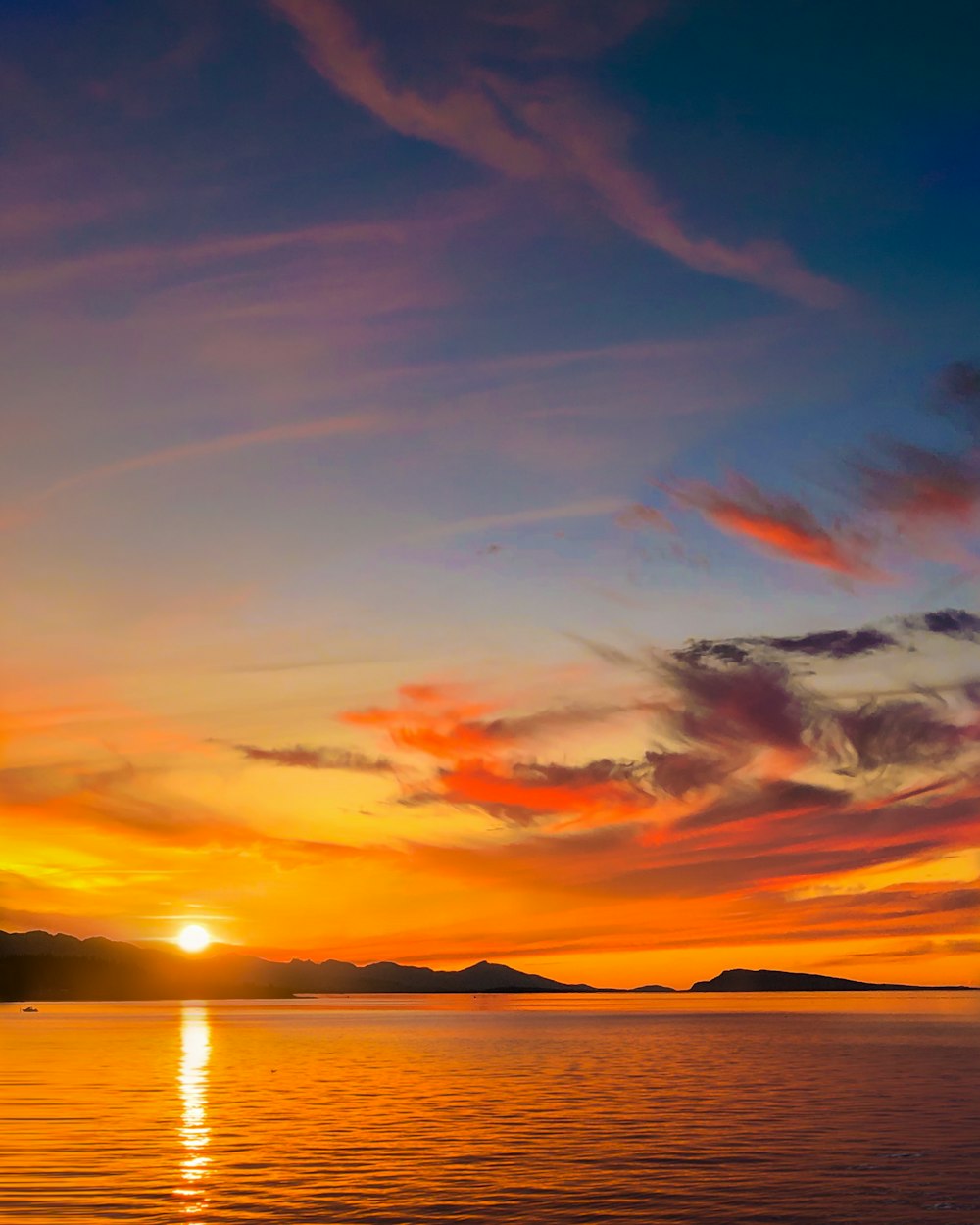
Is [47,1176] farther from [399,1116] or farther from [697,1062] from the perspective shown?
[697,1062]

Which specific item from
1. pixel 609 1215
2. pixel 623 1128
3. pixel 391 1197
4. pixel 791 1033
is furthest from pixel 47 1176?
pixel 791 1033

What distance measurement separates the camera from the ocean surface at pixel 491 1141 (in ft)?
139

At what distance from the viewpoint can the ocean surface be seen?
42.4 metres

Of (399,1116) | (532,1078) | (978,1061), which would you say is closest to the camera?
(399,1116)

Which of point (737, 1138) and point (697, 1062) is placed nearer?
point (737, 1138)

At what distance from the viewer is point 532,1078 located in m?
96.3

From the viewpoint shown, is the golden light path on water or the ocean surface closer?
the ocean surface

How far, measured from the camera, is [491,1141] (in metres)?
58.2

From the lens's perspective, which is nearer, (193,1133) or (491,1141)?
(491,1141)

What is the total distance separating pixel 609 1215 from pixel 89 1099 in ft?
157

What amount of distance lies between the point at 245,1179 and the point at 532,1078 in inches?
2062

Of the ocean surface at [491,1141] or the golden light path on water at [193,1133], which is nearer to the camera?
the ocean surface at [491,1141]

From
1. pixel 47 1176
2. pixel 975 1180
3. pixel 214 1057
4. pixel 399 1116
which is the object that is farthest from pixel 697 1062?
pixel 47 1176

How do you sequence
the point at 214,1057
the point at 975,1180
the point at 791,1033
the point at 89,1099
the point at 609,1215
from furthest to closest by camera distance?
the point at 791,1033 < the point at 214,1057 < the point at 89,1099 < the point at 975,1180 < the point at 609,1215
